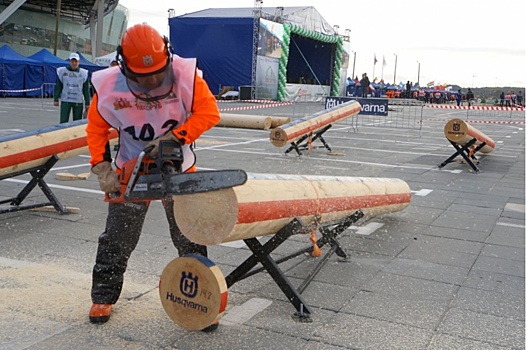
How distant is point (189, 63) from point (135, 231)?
111 cm

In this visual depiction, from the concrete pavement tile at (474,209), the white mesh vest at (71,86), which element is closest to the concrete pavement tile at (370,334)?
the concrete pavement tile at (474,209)

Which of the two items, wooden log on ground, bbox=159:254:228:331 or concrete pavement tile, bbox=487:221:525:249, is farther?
concrete pavement tile, bbox=487:221:525:249

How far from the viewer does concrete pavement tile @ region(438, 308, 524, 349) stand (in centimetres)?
357

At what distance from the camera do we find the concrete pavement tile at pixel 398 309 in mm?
3832

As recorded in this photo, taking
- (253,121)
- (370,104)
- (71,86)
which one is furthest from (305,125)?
(370,104)

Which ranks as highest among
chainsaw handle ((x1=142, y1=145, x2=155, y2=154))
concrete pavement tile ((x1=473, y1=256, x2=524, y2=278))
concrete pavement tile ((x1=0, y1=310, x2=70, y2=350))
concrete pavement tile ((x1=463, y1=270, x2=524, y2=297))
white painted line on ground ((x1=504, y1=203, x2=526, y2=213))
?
chainsaw handle ((x1=142, y1=145, x2=155, y2=154))

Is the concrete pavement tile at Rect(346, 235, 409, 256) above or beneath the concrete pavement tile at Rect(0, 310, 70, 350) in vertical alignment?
above

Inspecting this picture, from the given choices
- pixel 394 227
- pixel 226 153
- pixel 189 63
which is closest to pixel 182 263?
pixel 189 63

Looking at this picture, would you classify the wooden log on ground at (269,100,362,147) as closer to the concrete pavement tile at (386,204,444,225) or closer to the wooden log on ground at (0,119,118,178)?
the concrete pavement tile at (386,204,444,225)

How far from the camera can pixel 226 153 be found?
41.6 ft

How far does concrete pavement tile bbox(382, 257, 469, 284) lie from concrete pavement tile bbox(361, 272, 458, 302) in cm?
11

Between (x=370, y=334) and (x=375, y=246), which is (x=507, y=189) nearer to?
(x=375, y=246)

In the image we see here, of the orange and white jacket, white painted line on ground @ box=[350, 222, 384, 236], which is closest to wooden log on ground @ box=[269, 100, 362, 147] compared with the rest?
white painted line on ground @ box=[350, 222, 384, 236]

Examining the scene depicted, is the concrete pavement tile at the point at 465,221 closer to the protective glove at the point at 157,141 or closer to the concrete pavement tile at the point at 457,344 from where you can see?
the concrete pavement tile at the point at 457,344
